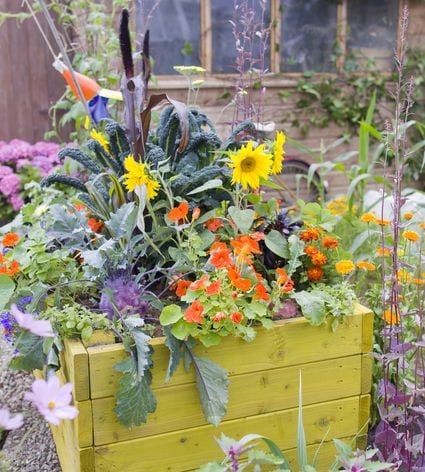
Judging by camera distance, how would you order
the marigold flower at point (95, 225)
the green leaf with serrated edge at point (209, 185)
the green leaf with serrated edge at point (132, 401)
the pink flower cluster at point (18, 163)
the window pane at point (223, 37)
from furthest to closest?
the window pane at point (223, 37) < the pink flower cluster at point (18, 163) < the marigold flower at point (95, 225) < the green leaf with serrated edge at point (209, 185) < the green leaf with serrated edge at point (132, 401)

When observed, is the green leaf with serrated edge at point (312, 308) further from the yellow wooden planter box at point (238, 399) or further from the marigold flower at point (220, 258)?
the marigold flower at point (220, 258)

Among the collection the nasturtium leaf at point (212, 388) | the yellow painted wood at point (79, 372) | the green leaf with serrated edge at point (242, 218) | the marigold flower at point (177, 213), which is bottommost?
the nasturtium leaf at point (212, 388)

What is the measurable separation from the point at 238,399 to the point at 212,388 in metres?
0.14

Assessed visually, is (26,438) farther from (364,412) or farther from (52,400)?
(52,400)

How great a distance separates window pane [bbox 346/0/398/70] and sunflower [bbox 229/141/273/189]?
414 cm

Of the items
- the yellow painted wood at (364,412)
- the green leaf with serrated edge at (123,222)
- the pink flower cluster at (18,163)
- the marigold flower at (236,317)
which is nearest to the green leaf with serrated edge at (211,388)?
the marigold flower at (236,317)

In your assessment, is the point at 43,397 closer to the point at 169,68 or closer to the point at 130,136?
the point at 130,136

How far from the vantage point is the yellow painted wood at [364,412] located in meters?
1.68

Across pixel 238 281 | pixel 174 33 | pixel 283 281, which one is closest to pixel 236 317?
pixel 238 281

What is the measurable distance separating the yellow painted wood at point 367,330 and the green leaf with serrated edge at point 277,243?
9.9 inches

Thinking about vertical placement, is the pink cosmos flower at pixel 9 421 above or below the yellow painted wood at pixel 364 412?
above

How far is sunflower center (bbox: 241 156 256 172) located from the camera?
5.05ft

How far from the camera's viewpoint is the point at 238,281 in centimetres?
143

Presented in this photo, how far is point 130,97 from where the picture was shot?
1.71 metres
